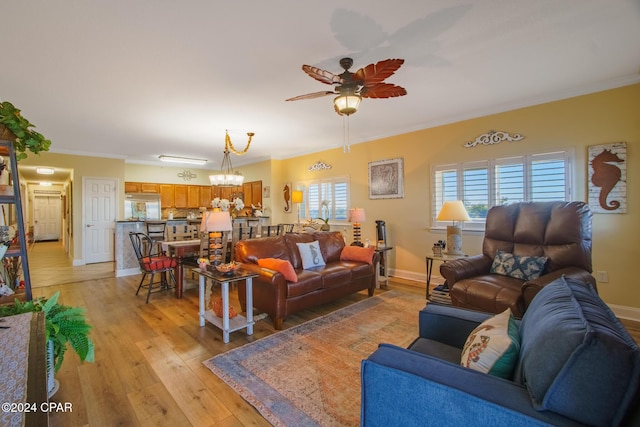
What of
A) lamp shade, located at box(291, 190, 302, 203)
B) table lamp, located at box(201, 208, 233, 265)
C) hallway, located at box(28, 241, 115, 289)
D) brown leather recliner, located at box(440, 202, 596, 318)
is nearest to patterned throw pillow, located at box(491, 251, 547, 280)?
brown leather recliner, located at box(440, 202, 596, 318)

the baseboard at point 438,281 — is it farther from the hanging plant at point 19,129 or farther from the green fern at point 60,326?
the hanging plant at point 19,129

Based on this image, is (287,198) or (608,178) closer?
(608,178)

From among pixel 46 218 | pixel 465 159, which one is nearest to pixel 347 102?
pixel 465 159

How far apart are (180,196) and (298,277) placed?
6973 millimetres

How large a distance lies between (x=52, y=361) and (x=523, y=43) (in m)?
4.31

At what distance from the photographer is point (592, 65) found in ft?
9.51

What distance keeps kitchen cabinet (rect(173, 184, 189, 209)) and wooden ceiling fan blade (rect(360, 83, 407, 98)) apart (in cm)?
766

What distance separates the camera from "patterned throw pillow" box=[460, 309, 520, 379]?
1132 mm

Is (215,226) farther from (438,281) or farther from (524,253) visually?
(438,281)

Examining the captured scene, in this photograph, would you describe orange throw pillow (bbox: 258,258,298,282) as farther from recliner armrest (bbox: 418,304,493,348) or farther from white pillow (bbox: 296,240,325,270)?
recliner armrest (bbox: 418,304,493,348)

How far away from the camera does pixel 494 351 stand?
1.16 m

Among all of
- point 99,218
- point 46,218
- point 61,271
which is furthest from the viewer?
point 46,218

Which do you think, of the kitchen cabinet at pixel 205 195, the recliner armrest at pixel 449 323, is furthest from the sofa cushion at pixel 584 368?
the kitchen cabinet at pixel 205 195

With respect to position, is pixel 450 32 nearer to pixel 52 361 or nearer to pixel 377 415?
pixel 377 415
